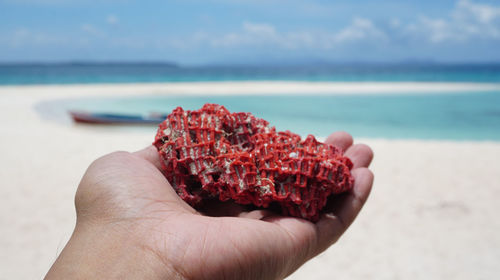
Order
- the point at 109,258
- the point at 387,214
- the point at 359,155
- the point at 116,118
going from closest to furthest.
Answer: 1. the point at 109,258
2. the point at 359,155
3. the point at 387,214
4. the point at 116,118

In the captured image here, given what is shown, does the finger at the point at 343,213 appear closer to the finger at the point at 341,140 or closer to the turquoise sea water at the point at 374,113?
the finger at the point at 341,140

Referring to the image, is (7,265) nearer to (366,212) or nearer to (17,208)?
(17,208)

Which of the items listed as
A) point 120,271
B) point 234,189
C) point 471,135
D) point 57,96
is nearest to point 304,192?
point 234,189

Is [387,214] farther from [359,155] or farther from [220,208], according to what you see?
[220,208]

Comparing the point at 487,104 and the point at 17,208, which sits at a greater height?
the point at 487,104

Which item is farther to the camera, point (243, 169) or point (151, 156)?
point (151, 156)

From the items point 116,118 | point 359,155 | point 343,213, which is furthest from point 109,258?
point 116,118
